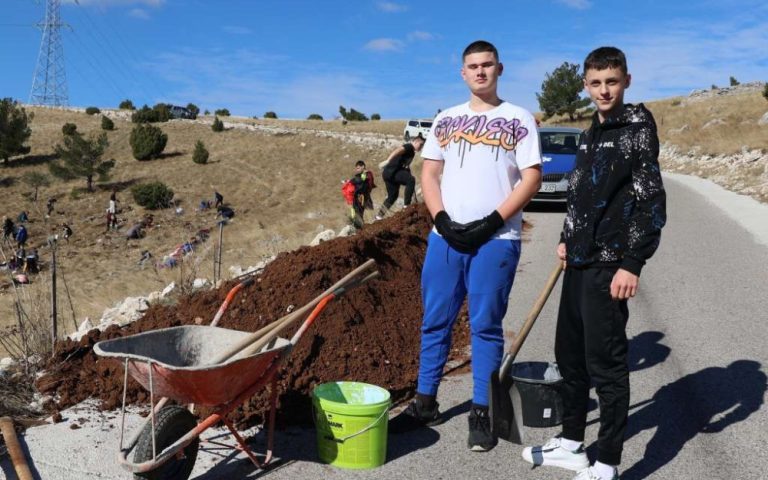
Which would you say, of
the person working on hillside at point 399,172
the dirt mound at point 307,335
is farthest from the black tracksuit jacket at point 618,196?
the person working on hillside at point 399,172

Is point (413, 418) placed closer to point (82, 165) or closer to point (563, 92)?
point (82, 165)

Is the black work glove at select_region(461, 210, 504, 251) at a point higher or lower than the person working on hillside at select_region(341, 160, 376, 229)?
higher

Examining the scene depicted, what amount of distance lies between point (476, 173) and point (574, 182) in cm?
55

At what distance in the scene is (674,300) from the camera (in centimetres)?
752

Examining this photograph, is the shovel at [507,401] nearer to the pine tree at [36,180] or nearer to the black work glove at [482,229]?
the black work glove at [482,229]

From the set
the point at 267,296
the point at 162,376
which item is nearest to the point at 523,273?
the point at 267,296

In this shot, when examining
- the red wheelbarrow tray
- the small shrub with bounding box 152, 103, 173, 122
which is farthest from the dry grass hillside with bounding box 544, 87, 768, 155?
the small shrub with bounding box 152, 103, 173, 122

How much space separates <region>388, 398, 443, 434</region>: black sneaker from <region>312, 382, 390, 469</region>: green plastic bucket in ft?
1.05

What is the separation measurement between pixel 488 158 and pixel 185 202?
1080 inches

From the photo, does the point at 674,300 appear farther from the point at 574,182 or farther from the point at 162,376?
the point at 162,376

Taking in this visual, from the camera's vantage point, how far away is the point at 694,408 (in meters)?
4.55

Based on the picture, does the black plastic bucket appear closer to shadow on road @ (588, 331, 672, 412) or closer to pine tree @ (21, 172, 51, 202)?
shadow on road @ (588, 331, 672, 412)

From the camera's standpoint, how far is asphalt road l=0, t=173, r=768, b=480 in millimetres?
3742

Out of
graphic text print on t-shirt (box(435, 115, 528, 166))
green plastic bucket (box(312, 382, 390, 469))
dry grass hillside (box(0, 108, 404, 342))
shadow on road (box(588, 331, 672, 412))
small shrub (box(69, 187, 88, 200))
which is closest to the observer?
green plastic bucket (box(312, 382, 390, 469))
